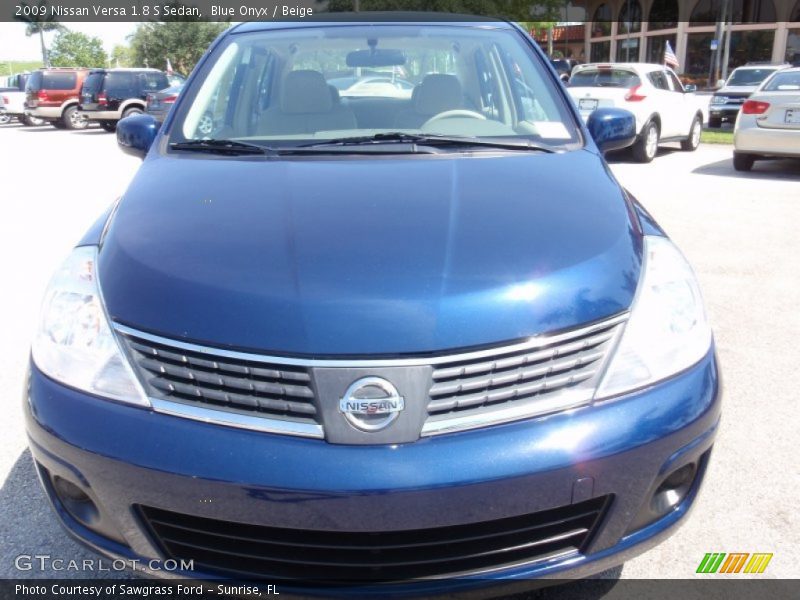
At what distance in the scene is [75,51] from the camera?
233 ft

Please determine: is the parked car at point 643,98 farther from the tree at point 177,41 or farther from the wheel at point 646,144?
the tree at point 177,41

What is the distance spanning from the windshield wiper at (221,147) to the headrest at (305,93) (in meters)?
0.39

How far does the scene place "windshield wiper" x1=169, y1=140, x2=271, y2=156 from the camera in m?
2.70

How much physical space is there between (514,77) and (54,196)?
7764 millimetres

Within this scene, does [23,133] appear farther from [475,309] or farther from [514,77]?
[475,309]

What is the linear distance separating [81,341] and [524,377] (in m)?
1.12

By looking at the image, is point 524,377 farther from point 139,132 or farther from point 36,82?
point 36,82

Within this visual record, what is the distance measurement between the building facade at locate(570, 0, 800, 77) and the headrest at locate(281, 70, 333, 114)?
110 feet

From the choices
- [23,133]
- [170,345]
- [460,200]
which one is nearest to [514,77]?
[460,200]

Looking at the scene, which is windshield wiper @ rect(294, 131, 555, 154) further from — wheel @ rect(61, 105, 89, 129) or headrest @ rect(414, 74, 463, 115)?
wheel @ rect(61, 105, 89, 129)

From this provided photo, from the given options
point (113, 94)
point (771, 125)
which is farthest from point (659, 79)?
point (113, 94)

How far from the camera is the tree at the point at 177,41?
50.6m

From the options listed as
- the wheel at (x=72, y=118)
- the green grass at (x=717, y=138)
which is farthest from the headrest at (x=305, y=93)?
the wheel at (x=72, y=118)

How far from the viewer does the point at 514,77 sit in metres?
3.24
